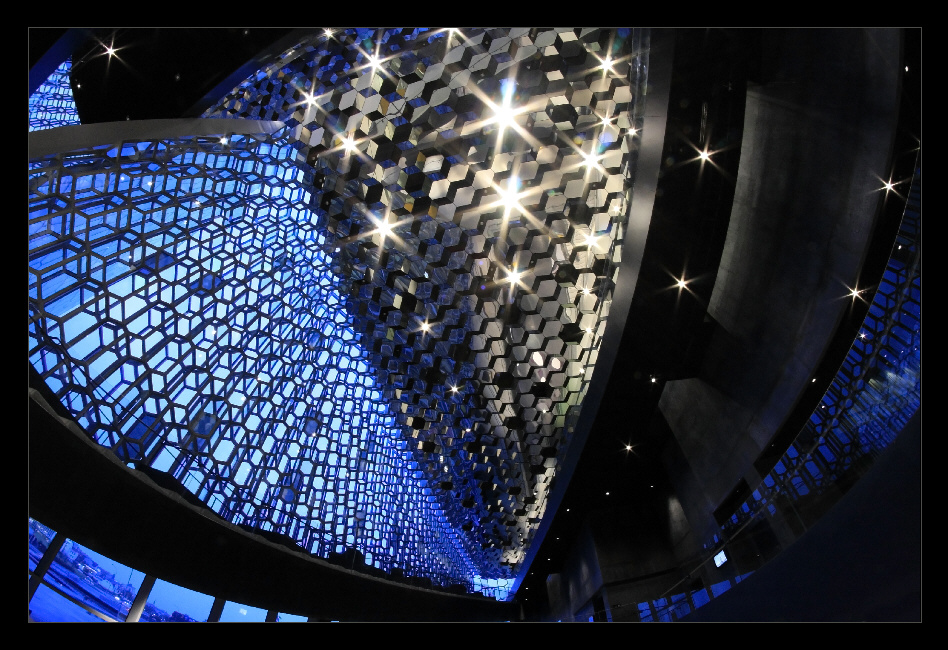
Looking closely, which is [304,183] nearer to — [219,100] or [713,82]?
[219,100]

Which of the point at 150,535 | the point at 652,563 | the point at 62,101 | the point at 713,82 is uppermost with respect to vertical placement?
the point at 62,101

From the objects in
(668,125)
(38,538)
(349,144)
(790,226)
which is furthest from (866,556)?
(38,538)

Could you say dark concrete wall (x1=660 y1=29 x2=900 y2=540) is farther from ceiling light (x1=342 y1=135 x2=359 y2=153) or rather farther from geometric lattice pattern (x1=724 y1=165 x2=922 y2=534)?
ceiling light (x1=342 y1=135 x2=359 y2=153)

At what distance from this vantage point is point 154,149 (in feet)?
20.8

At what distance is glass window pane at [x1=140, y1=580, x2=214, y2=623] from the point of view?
6694 mm

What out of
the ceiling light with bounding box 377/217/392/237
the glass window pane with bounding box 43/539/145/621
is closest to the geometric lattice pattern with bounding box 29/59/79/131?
the ceiling light with bounding box 377/217/392/237

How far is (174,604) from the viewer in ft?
23.4

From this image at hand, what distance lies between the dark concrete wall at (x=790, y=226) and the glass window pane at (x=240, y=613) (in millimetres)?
7992

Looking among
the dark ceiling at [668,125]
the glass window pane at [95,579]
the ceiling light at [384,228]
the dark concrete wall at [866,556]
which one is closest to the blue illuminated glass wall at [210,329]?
the dark ceiling at [668,125]

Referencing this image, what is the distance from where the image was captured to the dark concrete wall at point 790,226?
5301 mm
